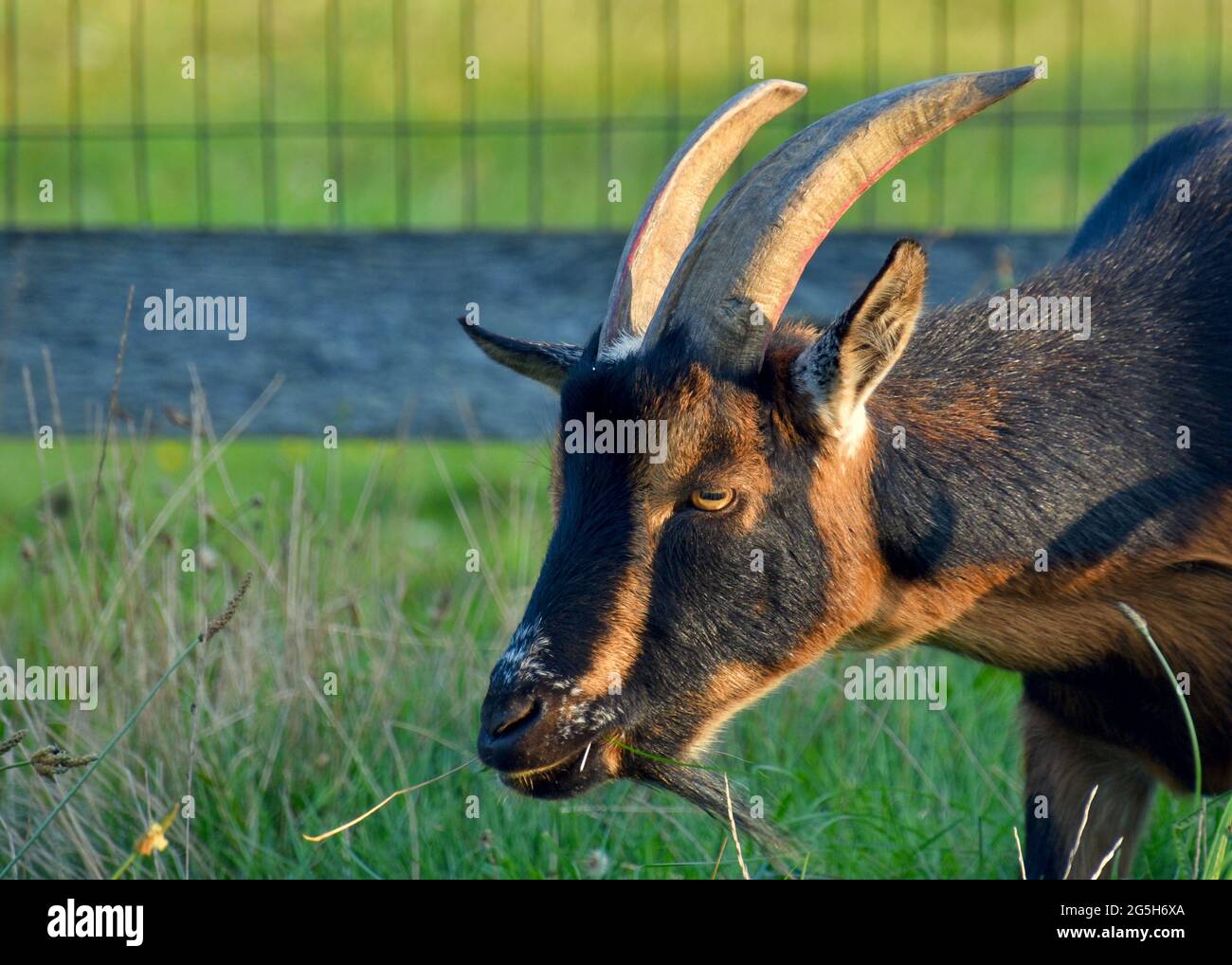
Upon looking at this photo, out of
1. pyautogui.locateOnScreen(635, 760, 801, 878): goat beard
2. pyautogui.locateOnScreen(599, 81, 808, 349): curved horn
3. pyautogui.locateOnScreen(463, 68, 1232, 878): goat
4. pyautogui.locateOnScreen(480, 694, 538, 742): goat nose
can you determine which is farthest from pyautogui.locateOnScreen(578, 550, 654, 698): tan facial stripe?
pyautogui.locateOnScreen(599, 81, 808, 349): curved horn

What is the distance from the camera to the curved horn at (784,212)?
329 cm

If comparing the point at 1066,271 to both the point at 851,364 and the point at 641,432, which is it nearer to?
the point at 851,364

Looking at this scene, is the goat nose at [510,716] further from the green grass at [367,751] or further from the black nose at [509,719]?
the green grass at [367,751]

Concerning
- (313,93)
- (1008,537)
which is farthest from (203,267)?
(313,93)

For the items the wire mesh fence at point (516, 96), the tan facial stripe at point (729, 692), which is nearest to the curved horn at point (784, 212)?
the tan facial stripe at point (729, 692)

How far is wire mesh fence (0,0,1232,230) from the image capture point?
29.0 ft

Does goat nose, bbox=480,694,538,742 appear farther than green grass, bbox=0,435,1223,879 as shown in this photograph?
No

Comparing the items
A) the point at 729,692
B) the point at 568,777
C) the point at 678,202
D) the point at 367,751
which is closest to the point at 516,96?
the point at 367,751

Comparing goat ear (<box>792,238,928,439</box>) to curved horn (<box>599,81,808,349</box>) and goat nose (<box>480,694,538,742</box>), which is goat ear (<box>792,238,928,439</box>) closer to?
curved horn (<box>599,81,808,349</box>)

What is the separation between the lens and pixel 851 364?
126 inches

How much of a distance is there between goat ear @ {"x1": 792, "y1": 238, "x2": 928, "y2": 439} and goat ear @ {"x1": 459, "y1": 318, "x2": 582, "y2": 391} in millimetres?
675

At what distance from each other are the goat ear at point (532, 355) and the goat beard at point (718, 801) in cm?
94

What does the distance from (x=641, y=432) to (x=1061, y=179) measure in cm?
955

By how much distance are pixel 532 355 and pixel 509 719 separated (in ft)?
3.30
